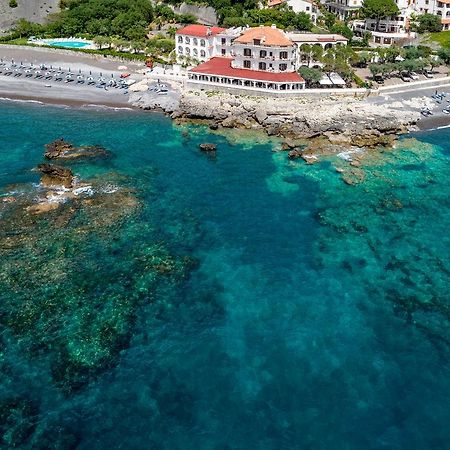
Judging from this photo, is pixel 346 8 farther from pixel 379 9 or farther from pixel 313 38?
pixel 313 38

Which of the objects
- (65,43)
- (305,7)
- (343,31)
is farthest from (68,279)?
(305,7)

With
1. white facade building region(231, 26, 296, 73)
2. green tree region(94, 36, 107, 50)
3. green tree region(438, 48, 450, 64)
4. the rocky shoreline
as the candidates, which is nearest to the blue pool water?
green tree region(94, 36, 107, 50)

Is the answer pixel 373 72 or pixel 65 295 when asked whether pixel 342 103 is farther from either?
pixel 65 295

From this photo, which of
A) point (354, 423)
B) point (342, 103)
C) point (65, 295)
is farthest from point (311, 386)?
point (342, 103)

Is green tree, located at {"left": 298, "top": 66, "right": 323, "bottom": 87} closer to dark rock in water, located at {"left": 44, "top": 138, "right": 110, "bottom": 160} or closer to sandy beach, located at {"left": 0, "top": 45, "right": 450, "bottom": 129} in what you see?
sandy beach, located at {"left": 0, "top": 45, "right": 450, "bottom": 129}

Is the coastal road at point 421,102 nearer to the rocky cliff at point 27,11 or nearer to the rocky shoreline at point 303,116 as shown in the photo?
the rocky shoreline at point 303,116

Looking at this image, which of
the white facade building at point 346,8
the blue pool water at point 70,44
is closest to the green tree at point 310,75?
the white facade building at point 346,8
